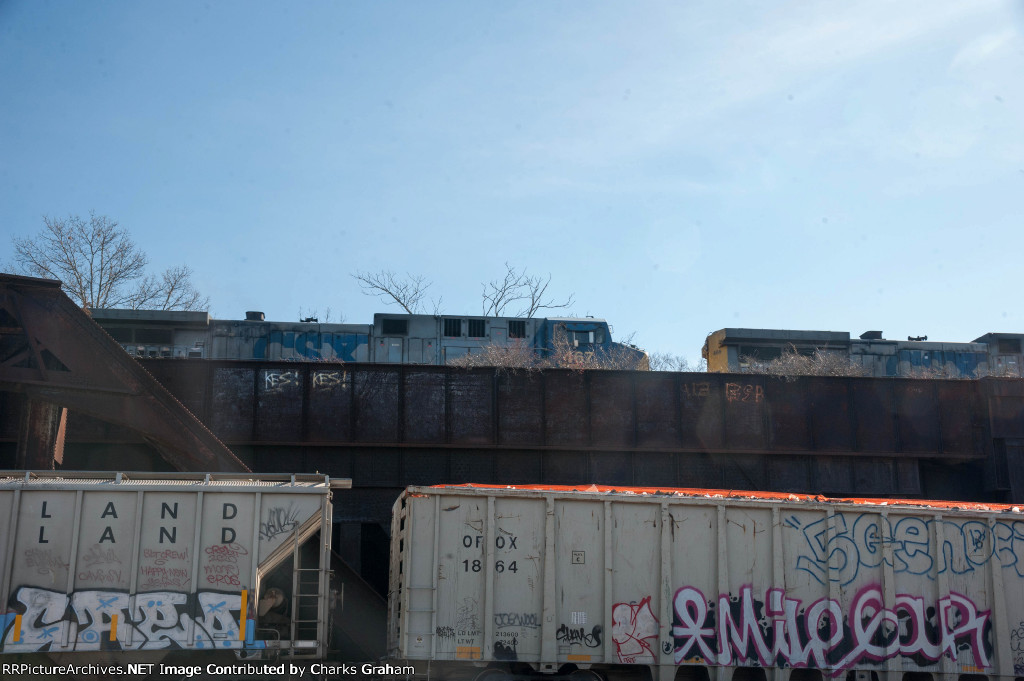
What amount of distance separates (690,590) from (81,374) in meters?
10.5

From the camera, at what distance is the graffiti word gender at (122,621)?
431 inches

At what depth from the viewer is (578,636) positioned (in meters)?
11.6

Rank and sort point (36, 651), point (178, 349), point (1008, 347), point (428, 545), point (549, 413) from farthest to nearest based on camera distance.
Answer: point (1008, 347) → point (178, 349) → point (549, 413) → point (428, 545) → point (36, 651)

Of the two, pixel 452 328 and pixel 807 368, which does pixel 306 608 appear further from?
pixel 452 328

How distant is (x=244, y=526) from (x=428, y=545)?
8.70 ft

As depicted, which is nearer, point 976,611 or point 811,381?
point 976,611

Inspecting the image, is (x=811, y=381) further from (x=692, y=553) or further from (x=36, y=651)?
(x=36, y=651)

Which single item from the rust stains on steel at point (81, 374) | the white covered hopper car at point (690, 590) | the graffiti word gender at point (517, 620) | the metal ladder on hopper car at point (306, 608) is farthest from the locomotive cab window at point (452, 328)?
the graffiti word gender at point (517, 620)

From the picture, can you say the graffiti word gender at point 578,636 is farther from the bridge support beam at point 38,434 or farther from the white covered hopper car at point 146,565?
the bridge support beam at point 38,434

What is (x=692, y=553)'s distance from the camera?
39.2 feet

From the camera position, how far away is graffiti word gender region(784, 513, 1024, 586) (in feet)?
40.0

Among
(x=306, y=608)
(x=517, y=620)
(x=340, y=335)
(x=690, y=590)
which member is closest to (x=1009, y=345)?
(x=340, y=335)

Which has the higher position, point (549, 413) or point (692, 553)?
point (549, 413)

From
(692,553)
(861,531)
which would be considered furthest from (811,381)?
(692,553)
